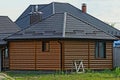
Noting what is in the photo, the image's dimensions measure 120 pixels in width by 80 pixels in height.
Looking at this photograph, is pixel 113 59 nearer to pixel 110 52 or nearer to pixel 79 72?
pixel 110 52

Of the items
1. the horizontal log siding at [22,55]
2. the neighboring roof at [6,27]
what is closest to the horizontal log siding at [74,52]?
the horizontal log siding at [22,55]

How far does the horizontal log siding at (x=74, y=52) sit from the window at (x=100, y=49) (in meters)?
1.23

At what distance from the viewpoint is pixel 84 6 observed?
Answer: 51219 millimetres

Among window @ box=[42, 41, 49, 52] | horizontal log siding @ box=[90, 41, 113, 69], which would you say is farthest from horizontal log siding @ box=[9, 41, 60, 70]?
horizontal log siding @ box=[90, 41, 113, 69]

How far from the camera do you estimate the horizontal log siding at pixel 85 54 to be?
3444 cm

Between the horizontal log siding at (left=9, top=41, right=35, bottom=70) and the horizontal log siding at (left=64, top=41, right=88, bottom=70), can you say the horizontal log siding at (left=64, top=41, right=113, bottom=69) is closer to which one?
the horizontal log siding at (left=64, top=41, right=88, bottom=70)

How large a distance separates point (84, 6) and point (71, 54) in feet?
57.2

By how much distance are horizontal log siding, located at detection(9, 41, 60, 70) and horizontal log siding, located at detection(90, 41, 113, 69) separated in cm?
280

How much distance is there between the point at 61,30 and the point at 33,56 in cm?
293

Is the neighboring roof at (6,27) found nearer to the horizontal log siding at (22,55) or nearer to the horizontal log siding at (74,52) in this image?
the horizontal log siding at (22,55)

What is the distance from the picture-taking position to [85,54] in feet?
115

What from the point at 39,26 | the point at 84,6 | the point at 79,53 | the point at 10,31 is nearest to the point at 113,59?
the point at 79,53

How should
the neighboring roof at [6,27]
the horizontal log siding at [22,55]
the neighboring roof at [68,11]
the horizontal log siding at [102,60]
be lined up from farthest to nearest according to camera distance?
the neighboring roof at [68,11] → the neighboring roof at [6,27] → the horizontal log siding at [102,60] → the horizontal log siding at [22,55]

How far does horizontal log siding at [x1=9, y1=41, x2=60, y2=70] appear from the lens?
34500mm
